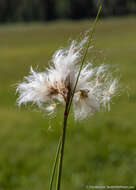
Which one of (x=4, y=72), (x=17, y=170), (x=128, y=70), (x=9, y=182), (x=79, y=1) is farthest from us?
(x=79, y=1)

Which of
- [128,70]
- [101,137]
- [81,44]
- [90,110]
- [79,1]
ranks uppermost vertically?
[79,1]

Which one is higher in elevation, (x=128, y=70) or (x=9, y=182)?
(x=128, y=70)

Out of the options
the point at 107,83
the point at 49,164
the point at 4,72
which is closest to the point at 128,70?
the point at 4,72

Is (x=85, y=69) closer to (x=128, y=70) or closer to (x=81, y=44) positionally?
(x=81, y=44)

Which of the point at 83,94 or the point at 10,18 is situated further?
the point at 10,18

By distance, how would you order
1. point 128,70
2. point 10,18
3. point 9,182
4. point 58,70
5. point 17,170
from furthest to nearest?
point 10,18
point 128,70
point 17,170
point 9,182
point 58,70
